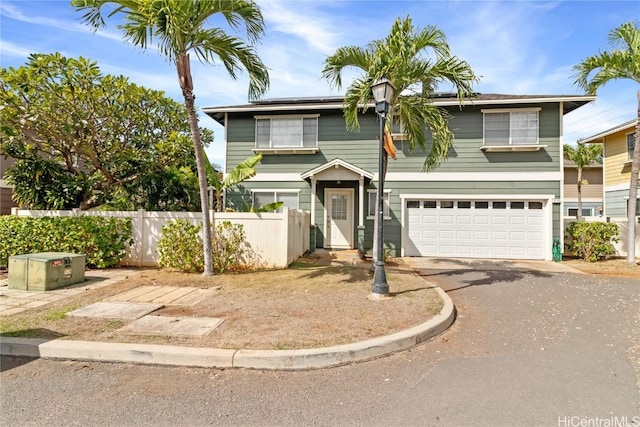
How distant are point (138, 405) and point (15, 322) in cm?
328

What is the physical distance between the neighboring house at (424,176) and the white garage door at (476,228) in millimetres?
37

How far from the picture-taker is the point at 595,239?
1188cm

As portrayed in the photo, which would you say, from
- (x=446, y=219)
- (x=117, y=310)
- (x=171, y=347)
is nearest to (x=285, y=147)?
(x=446, y=219)

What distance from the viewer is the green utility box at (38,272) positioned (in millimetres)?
6715

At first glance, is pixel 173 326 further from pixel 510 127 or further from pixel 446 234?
pixel 510 127

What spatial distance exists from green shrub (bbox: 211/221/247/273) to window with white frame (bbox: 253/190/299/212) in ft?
14.3

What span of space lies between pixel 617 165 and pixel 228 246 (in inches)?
748

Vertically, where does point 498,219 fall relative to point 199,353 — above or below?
above

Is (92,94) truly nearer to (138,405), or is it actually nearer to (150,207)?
(150,207)

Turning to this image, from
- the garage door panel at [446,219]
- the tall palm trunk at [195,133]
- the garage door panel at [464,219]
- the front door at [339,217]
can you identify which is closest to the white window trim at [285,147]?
the front door at [339,217]

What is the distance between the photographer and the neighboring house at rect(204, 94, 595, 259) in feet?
40.2

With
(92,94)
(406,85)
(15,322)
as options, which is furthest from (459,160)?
(15,322)

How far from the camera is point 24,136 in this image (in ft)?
30.2

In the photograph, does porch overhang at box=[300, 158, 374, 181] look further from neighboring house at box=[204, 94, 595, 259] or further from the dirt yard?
the dirt yard
